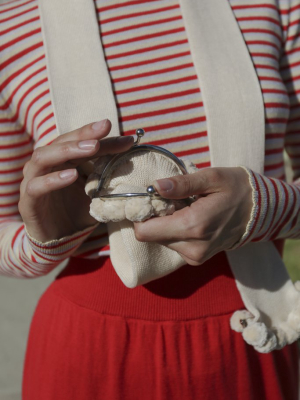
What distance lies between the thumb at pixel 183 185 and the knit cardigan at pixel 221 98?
18 centimetres

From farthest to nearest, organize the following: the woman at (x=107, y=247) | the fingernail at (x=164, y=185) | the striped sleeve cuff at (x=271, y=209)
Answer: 1. the woman at (x=107, y=247)
2. the striped sleeve cuff at (x=271, y=209)
3. the fingernail at (x=164, y=185)

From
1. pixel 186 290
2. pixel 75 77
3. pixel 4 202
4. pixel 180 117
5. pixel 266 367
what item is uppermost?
pixel 75 77

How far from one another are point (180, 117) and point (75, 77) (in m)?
0.19

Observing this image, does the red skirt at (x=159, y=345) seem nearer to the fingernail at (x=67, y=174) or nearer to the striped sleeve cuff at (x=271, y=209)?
the striped sleeve cuff at (x=271, y=209)

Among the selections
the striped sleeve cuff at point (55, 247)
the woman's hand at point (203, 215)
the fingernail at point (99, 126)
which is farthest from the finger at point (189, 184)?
the striped sleeve cuff at point (55, 247)

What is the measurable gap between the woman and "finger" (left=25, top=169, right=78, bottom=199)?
9 centimetres

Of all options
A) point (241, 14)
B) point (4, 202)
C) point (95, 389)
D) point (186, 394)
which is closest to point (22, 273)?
point (4, 202)

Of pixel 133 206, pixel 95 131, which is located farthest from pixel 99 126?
pixel 133 206

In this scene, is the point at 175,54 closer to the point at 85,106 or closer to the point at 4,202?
the point at 85,106

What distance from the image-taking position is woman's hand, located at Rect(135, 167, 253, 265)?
72 centimetres

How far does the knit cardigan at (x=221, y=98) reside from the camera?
90cm

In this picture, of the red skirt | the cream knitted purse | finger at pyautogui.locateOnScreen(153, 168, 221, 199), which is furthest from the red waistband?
finger at pyautogui.locateOnScreen(153, 168, 221, 199)

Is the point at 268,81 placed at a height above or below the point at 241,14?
below

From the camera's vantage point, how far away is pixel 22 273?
3.41 ft
